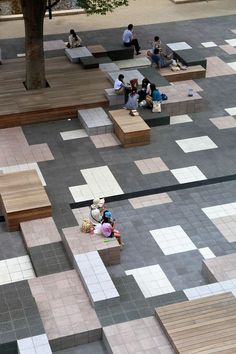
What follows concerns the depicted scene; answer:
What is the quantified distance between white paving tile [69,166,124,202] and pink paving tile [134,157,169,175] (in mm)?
932

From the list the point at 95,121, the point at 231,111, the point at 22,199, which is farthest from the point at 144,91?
the point at 22,199

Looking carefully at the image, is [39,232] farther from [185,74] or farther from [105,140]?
[185,74]

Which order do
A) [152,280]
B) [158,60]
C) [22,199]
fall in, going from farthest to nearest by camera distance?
[158,60] → [22,199] → [152,280]

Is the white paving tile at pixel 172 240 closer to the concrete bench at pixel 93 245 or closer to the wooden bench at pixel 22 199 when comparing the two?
the concrete bench at pixel 93 245

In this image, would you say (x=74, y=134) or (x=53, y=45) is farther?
(x=53, y=45)

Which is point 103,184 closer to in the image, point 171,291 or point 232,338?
point 171,291

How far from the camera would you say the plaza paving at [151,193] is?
1463 centimetres

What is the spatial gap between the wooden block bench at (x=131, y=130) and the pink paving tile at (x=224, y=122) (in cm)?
263

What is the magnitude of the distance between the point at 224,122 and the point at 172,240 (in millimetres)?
6739

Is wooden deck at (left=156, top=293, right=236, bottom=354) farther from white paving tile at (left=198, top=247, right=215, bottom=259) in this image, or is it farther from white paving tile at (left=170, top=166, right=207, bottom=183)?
white paving tile at (left=170, top=166, right=207, bottom=183)

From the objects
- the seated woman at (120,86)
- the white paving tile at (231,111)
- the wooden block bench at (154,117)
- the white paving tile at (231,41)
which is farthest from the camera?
the white paving tile at (231,41)

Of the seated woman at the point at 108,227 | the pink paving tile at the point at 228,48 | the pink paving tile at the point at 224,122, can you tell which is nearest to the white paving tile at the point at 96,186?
the seated woman at the point at 108,227

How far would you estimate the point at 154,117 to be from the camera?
21.1 meters

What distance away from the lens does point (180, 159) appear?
1948 centimetres
